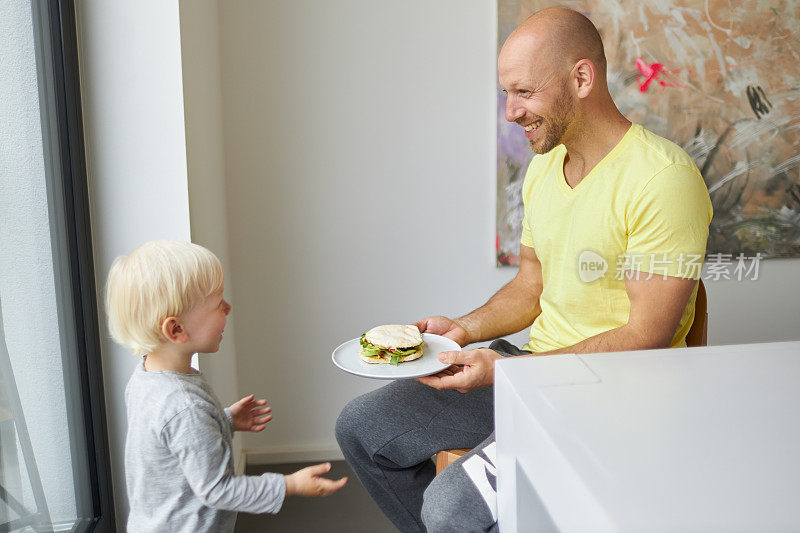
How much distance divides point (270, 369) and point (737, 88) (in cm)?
200

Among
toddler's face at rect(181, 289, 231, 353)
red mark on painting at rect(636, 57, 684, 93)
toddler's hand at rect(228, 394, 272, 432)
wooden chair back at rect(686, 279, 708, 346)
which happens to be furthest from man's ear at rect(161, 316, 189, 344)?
red mark on painting at rect(636, 57, 684, 93)

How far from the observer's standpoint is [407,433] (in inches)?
62.4

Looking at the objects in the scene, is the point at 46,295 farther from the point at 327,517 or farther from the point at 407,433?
the point at 327,517

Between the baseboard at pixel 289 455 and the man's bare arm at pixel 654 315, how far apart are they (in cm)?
148

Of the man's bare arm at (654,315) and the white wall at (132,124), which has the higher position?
the white wall at (132,124)

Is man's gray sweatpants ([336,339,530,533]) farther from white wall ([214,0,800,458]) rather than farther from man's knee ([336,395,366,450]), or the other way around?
white wall ([214,0,800,458])

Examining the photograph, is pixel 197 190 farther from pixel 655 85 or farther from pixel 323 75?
pixel 655 85

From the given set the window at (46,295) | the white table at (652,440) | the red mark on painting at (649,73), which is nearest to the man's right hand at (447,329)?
the window at (46,295)

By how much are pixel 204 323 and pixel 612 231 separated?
90 centimetres

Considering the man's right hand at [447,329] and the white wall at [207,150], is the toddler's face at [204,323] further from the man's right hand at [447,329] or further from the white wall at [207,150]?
the man's right hand at [447,329]

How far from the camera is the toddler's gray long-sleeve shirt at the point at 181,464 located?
1189mm

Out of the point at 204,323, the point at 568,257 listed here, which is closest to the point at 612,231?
the point at 568,257

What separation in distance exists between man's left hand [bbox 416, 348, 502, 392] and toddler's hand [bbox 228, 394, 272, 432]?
365 mm

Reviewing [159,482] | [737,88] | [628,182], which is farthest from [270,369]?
[737,88]
